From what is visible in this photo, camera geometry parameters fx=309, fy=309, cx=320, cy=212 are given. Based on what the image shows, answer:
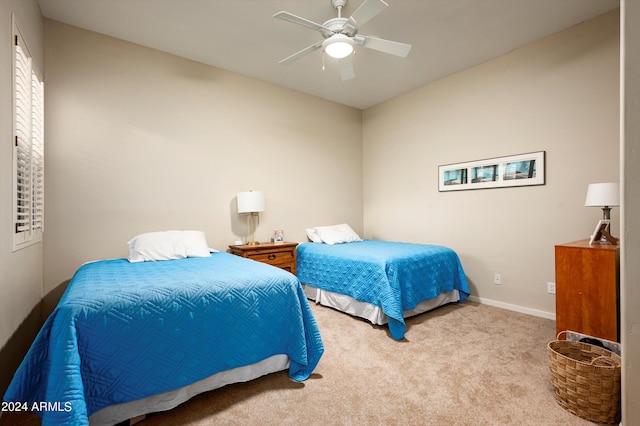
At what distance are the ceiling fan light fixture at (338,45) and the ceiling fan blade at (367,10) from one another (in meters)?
0.16

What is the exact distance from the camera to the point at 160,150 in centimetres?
333

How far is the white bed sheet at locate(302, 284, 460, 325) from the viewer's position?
2.94 m

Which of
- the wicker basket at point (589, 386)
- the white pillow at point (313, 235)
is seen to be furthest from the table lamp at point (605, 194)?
the white pillow at point (313, 235)

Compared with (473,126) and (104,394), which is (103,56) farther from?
(473,126)

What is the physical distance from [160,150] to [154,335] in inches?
91.3

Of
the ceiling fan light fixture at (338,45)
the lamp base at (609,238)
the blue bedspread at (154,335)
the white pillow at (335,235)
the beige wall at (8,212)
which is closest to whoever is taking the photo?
the blue bedspread at (154,335)

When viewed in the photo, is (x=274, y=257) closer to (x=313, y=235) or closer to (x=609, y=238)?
(x=313, y=235)

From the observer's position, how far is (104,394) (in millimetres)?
1494

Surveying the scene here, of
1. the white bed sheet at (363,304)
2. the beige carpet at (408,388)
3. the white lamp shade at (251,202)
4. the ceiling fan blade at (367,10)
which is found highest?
the ceiling fan blade at (367,10)

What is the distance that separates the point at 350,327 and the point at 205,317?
161 centimetres

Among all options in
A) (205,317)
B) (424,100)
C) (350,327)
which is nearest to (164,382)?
(205,317)
